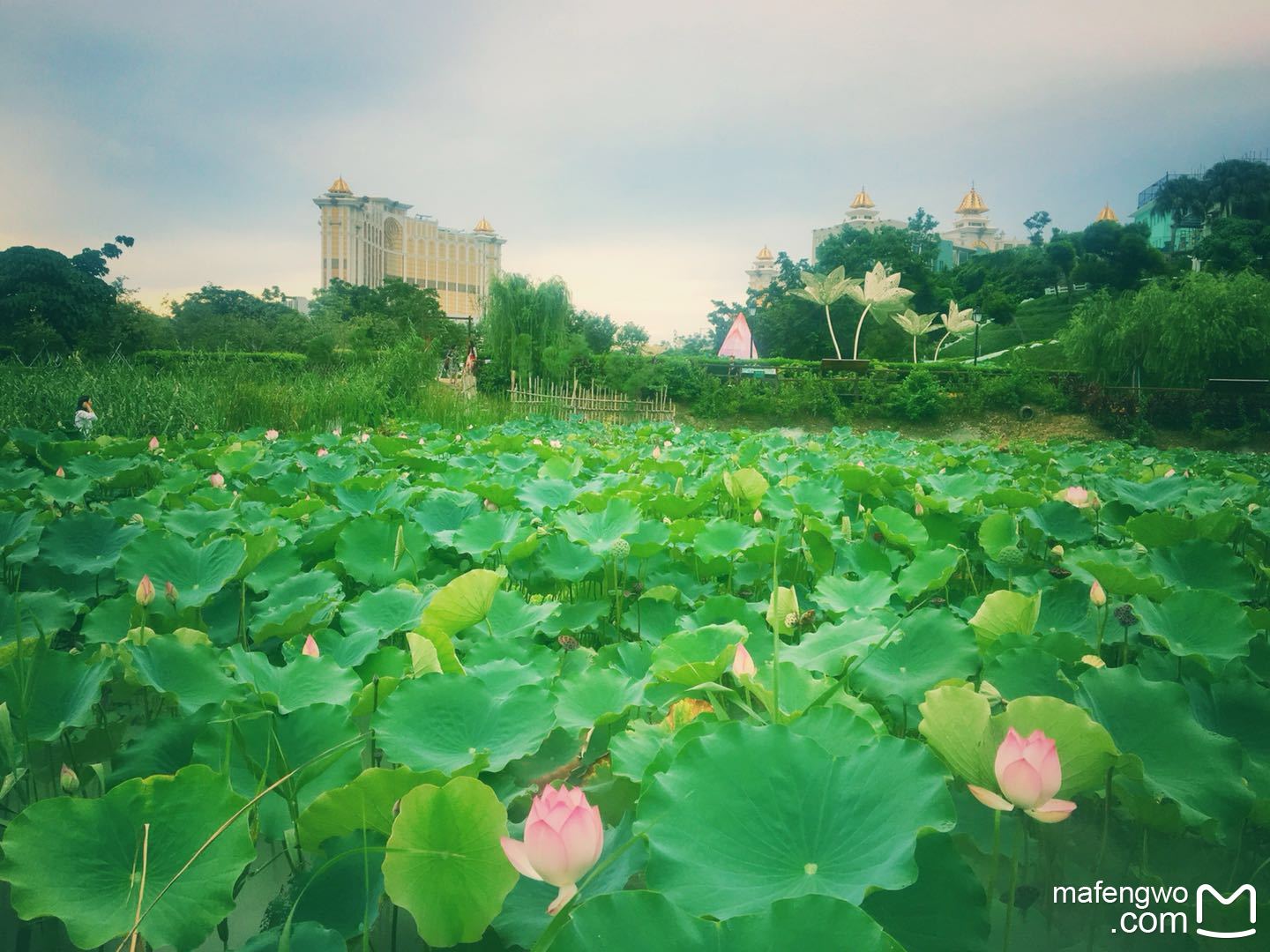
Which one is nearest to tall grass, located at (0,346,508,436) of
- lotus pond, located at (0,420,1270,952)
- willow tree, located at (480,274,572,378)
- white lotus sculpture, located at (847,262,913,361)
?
lotus pond, located at (0,420,1270,952)

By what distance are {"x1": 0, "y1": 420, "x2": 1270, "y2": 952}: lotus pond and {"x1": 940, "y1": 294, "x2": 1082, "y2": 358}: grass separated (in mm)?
32477

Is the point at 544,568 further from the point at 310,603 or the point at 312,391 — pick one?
the point at 312,391

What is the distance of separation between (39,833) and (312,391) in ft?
19.8

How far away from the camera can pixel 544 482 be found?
1.98 metres

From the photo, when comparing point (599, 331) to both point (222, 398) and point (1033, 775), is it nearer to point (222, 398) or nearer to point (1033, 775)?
point (222, 398)

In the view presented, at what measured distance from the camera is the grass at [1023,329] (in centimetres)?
3142

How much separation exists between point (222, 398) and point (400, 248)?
236ft

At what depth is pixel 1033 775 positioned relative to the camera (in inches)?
20.9

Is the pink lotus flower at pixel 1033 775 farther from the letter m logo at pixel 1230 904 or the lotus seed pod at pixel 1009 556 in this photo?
the lotus seed pod at pixel 1009 556

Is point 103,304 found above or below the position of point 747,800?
above

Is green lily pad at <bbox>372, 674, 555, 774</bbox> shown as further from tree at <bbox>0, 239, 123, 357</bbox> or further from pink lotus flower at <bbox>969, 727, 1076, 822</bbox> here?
tree at <bbox>0, 239, 123, 357</bbox>

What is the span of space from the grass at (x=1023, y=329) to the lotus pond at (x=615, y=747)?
32477 millimetres

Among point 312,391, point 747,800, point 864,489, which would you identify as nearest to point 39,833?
point 747,800

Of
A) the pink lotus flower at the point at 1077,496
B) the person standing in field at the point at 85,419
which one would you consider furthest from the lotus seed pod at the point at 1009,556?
the person standing in field at the point at 85,419
